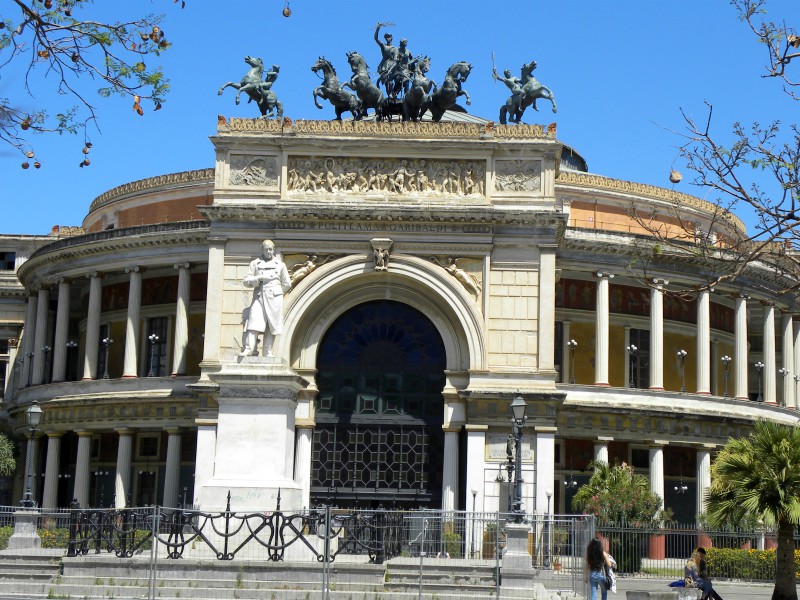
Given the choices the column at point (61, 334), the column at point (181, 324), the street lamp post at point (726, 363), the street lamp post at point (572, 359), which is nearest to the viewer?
the column at point (181, 324)

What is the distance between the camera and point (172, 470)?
58.9 meters

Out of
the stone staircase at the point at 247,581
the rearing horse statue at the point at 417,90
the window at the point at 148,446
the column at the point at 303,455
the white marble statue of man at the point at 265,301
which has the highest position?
the rearing horse statue at the point at 417,90

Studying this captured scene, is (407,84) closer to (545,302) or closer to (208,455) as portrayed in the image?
(545,302)

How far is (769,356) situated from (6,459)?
36011 millimetres

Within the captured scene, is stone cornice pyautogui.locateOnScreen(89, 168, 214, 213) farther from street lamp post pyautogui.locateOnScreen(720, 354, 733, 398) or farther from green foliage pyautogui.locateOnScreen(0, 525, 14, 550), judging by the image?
Answer: green foliage pyautogui.locateOnScreen(0, 525, 14, 550)

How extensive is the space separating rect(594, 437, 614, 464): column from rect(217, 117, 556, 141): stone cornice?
14.9m

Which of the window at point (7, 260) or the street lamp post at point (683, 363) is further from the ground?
the window at point (7, 260)

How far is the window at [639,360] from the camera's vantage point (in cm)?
6406

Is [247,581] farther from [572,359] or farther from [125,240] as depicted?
[572,359]

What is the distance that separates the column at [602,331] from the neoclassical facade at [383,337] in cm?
10

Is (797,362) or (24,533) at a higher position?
(797,362)

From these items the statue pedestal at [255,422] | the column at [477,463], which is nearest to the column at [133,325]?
the column at [477,463]

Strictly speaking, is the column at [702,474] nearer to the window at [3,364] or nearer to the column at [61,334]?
the column at [61,334]

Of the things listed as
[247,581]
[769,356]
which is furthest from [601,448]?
[247,581]
